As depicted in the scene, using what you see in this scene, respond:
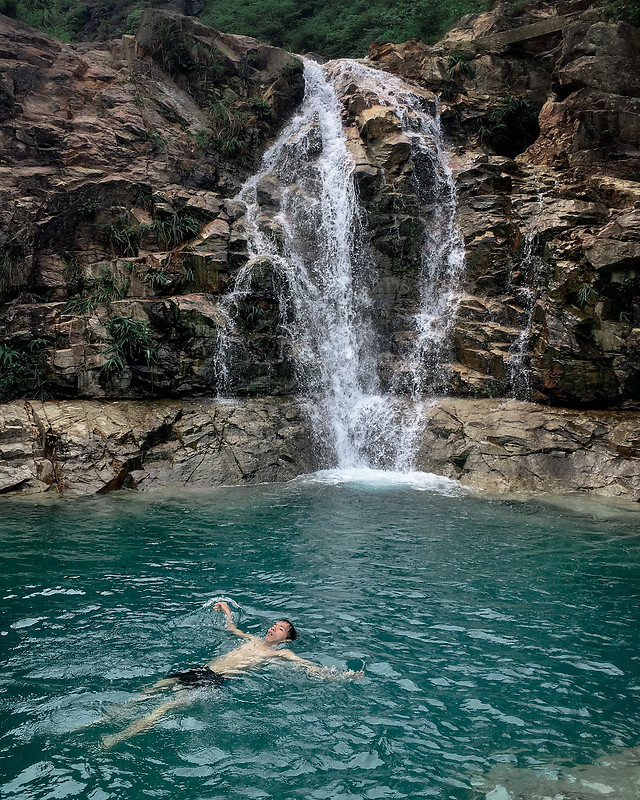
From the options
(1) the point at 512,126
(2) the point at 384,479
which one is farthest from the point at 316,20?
(2) the point at 384,479

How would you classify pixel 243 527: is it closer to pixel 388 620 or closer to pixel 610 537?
pixel 388 620

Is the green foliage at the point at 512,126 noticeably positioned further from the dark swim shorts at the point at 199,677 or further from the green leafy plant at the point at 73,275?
the dark swim shorts at the point at 199,677

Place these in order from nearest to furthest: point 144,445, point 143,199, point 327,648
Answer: point 327,648 → point 144,445 → point 143,199

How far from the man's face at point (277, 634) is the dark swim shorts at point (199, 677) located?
2.36 ft

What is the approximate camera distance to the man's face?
233 inches

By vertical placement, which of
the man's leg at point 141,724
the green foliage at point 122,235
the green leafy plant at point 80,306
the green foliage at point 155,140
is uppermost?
the green foliage at point 155,140

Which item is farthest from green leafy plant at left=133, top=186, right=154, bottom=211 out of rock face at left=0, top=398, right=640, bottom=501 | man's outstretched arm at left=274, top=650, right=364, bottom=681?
man's outstretched arm at left=274, top=650, right=364, bottom=681

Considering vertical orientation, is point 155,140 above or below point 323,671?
above

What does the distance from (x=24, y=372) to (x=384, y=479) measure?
28.8 ft

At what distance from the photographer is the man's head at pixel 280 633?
5.91 m

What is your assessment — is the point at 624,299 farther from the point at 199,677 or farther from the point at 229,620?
the point at 199,677

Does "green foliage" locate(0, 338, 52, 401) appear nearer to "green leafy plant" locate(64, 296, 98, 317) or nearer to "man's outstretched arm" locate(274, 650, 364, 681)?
"green leafy plant" locate(64, 296, 98, 317)

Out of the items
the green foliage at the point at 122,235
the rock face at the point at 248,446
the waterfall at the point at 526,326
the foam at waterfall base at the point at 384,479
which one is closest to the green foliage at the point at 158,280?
the green foliage at the point at 122,235

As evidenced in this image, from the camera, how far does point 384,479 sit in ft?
44.7
